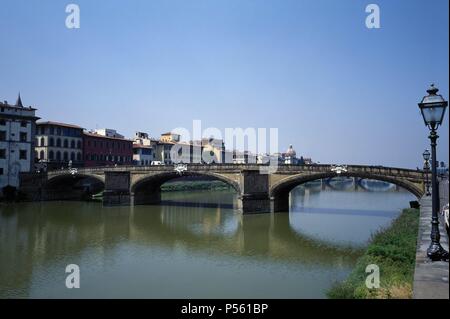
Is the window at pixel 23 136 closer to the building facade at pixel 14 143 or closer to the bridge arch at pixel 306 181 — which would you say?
the building facade at pixel 14 143

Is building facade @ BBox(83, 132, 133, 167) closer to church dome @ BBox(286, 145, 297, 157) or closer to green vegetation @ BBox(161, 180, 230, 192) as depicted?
green vegetation @ BBox(161, 180, 230, 192)

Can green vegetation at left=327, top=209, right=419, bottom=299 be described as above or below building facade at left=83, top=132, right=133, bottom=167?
below

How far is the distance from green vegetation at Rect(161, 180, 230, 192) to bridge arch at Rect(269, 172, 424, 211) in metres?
33.0

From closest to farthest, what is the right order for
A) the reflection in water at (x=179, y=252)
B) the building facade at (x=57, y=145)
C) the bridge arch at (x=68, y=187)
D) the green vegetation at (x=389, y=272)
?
the green vegetation at (x=389, y=272)
the reflection in water at (x=179, y=252)
the bridge arch at (x=68, y=187)
the building facade at (x=57, y=145)

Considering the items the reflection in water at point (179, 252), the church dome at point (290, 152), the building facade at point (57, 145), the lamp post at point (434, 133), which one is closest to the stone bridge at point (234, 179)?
the reflection in water at point (179, 252)

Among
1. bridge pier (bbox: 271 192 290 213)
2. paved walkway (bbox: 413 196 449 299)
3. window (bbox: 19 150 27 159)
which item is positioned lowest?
bridge pier (bbox: 271 192 290 213)

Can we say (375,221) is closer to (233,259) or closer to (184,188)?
(233,259)

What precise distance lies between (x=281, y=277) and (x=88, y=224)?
22.4 m

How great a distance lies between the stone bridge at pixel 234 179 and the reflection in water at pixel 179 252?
274 cm

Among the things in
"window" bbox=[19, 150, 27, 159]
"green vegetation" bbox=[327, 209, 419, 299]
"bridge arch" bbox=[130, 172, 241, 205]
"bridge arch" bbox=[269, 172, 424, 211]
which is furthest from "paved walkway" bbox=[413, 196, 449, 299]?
"window" bbox=[19, 150, 27, 159]

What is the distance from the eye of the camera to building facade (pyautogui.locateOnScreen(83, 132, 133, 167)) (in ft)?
221

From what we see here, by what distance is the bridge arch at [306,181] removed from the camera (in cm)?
3342

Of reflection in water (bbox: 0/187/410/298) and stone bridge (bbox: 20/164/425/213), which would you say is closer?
reflection in water (bbox: 0/187/410/298)
